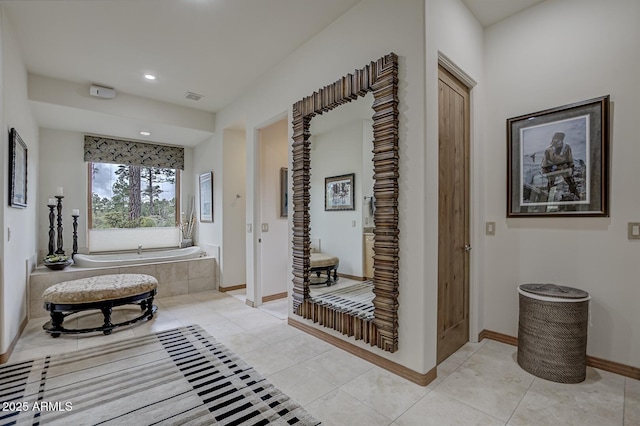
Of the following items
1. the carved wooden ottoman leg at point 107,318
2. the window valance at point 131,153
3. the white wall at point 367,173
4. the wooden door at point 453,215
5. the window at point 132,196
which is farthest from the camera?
the window at point 132,196

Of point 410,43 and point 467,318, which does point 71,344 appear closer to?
point 467,318

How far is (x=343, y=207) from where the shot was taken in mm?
2883

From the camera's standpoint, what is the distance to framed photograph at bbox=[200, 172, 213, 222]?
5.02m

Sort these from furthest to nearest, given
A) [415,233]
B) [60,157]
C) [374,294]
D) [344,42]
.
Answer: [60,157], [344,42], [374,294], [415,233]

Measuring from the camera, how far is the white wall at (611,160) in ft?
7.06

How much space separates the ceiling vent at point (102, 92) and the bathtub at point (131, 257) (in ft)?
6.99

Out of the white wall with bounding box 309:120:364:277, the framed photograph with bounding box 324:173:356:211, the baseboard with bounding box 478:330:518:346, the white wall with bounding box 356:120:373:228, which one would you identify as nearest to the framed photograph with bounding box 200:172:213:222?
the white wall with bounding box 309:120:364:277

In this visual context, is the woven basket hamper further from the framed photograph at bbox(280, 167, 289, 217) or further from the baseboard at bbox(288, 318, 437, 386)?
the framed photograph at bbox(280, 167, 289, 217)

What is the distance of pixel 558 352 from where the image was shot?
2111mm

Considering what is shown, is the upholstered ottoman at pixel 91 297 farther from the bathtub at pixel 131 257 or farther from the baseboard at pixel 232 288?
the baseboard at pixel 232 288

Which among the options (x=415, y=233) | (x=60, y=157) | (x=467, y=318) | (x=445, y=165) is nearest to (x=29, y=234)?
(x=60, y=157)

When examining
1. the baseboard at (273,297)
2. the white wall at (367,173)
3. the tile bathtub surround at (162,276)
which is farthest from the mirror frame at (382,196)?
the tile bathtub surround at (162,276)

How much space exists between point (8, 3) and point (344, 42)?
265 centimetres

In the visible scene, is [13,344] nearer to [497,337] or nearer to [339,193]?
[339,193]
